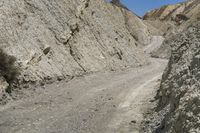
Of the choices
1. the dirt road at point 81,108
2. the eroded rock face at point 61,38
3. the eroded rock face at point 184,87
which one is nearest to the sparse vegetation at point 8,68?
the eroded rock face at point 61,38

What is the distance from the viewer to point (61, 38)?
3098 centimetres

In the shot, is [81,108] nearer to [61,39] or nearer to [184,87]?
[184,87]

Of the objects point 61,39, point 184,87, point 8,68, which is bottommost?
point 184,87

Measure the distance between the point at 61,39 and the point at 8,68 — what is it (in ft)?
25.9

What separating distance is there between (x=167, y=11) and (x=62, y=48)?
111m

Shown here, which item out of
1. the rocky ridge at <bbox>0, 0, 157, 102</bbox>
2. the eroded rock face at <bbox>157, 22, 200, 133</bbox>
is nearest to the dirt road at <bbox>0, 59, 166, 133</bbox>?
the rocky ridge at <bbox>0, 0, 157, 102</bbox>

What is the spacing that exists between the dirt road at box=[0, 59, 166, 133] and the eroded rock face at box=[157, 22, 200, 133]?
1.86 meters

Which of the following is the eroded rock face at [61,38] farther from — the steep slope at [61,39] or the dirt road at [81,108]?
the dirt road at [81,108]

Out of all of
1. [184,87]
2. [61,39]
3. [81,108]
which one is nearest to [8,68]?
[81,108]

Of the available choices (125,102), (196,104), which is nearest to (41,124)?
(125,102)

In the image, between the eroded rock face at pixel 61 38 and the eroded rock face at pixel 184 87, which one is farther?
the eroded rock face at pixel 61 38

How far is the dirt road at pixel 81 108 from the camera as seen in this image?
17094 mm

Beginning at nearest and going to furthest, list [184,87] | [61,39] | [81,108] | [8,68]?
[184,87] < [81,108] < [8,68] < [61,39]

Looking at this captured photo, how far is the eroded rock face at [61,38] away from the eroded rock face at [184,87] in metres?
9.20
